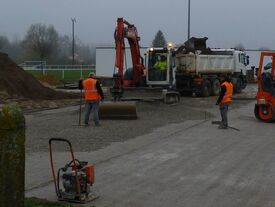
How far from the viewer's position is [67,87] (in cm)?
4347

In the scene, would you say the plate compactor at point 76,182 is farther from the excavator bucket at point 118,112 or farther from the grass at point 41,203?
the excavator bucket at point 118,112

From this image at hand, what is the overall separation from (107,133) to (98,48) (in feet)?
148

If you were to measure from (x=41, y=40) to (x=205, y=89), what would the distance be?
55.6 metres

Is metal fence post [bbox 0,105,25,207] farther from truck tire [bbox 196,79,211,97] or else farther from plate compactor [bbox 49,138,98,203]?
truck tire [bbox 196,79,211,97]

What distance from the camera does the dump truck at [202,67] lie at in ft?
108

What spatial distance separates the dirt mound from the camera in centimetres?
2959

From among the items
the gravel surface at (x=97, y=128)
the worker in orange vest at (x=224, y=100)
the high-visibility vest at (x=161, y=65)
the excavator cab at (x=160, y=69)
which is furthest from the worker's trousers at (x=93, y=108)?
the high-visibility vest at (x=161, y=65)

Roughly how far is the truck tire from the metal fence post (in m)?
27.5

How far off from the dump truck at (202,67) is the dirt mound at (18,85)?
6706 millimetres

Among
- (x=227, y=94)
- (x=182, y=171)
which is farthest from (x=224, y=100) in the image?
(x=182, y=171)

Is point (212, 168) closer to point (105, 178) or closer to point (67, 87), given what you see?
point (105, 178)

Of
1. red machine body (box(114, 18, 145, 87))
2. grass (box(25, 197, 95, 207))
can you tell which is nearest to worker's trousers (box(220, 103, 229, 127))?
red machine body (box(114, 18, 145, 87))

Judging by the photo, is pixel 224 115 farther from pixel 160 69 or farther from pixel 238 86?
pixel 238 86

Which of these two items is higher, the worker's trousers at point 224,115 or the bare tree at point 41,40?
the bare tree at point 41,40
